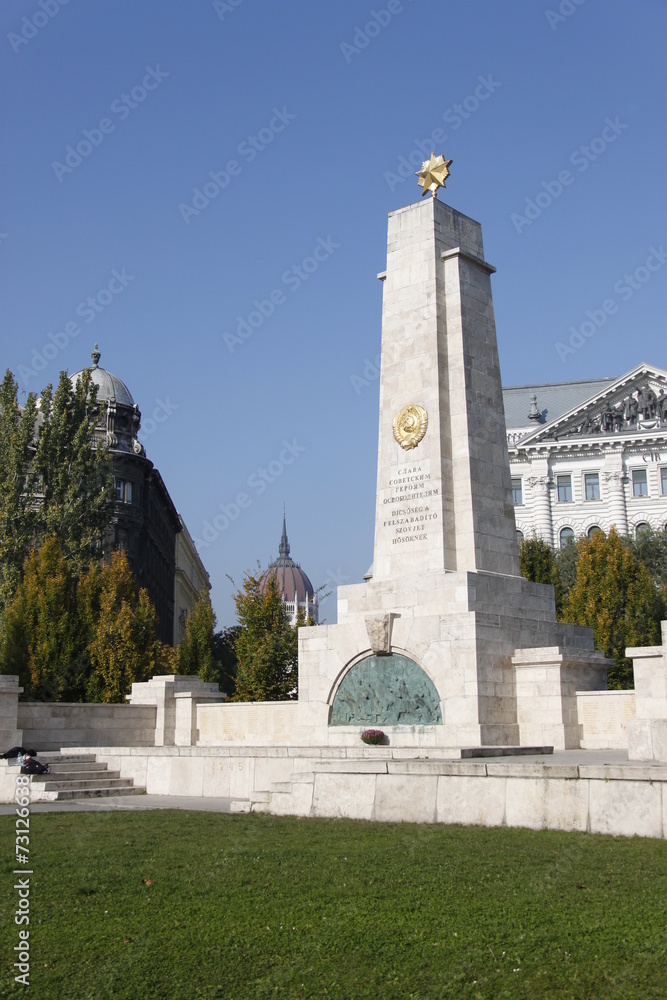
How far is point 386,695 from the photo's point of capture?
21.0 metres

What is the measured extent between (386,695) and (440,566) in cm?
284

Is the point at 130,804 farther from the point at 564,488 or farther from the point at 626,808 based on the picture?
the point at 564,488

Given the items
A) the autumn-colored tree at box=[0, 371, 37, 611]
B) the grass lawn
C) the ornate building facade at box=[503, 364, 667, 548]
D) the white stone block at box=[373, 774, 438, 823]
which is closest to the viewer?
the grass lawn

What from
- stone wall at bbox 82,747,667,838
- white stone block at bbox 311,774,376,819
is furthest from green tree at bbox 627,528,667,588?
white stone block at bbox 311,774,376,819

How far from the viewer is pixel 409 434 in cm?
2244

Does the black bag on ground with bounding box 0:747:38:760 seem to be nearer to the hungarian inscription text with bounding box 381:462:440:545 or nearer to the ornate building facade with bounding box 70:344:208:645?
the hungarian inscription text with bounding box 381:462:440:545

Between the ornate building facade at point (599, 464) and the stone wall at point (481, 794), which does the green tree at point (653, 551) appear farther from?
the stone wall at point (481, 794)

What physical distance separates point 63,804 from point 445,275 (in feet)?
44.5

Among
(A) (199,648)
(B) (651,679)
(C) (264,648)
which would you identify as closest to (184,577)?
(A) (199,648)

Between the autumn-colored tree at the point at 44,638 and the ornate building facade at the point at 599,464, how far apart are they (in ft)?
146

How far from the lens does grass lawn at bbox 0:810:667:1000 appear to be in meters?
6.67

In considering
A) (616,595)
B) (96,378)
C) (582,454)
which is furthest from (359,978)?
(582,454)

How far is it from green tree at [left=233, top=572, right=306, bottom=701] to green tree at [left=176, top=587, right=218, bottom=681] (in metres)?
4.94

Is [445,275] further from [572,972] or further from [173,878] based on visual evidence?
[572,972]
